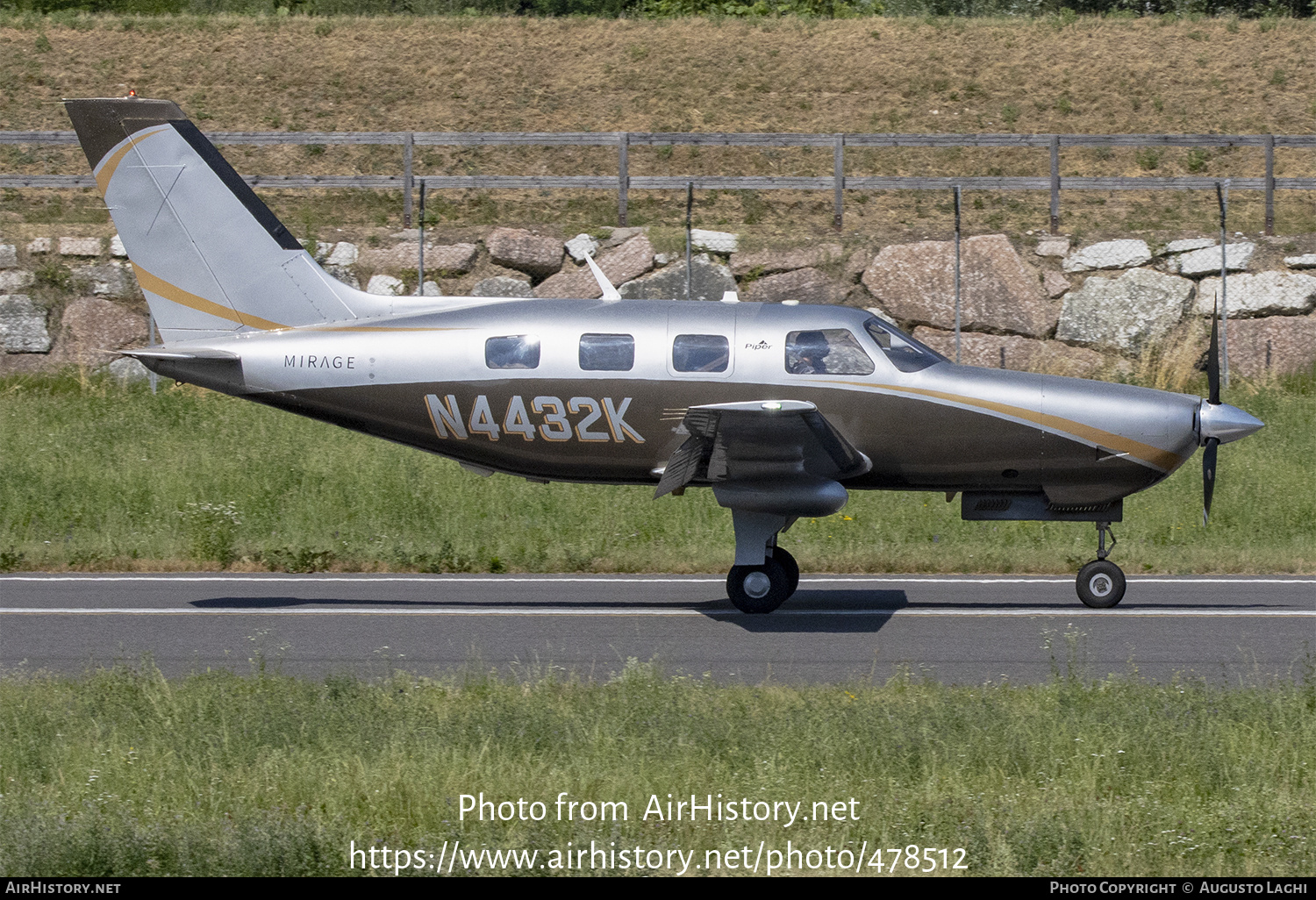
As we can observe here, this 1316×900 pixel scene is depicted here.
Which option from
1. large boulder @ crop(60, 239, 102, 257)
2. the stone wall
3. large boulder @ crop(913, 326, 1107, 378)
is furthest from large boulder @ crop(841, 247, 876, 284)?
large boulder @ crop(60, 239, 102, 257)

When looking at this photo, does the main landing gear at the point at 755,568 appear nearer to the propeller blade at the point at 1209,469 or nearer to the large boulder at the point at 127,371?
the propeller blade at the point at 1209,469

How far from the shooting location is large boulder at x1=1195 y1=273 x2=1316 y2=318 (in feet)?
75.8

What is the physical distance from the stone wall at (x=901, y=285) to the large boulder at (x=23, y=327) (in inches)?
0.8

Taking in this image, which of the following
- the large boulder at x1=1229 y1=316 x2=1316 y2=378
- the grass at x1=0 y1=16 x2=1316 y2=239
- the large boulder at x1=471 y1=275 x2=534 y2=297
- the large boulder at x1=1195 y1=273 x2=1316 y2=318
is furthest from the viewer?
the grass at x1=0 y1=16 x2=1316 y2=239

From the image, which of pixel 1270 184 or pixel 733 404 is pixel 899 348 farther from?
pixel 1270 184

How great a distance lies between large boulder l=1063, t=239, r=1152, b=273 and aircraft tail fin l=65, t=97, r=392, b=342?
1453 cm

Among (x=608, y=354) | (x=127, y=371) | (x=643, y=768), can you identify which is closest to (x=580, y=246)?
(x=127, y=371)

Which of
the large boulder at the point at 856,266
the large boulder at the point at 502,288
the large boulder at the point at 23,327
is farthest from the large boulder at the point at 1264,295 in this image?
the large boulder at the point at 23,327

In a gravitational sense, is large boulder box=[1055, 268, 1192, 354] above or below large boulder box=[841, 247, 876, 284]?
below

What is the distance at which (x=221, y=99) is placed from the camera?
35094 millimetres

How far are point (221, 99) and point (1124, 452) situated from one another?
28.9 meters

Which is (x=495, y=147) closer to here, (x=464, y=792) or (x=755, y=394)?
(x=755, y=394)

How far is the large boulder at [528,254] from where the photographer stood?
2378 centimetres

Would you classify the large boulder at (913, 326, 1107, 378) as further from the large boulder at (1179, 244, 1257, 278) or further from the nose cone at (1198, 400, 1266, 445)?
the nose cone at (1198, 400, 1266, 445)
